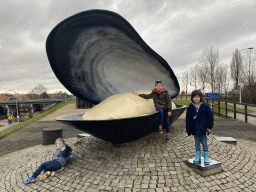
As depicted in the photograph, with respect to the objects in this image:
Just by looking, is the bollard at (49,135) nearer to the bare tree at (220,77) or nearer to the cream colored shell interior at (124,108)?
the cream colored shell interior at (124,108)

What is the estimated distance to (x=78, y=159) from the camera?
16.2ft

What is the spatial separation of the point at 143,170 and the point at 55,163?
7.53 feet

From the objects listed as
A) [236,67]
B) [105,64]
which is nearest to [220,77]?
[236,67]

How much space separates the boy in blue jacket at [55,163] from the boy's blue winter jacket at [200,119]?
11.0 ft

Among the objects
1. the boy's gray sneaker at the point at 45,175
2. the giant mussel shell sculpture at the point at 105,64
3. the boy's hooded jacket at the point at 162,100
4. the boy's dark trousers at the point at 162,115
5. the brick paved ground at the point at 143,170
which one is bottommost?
the boy's gray sneaker at the point at 45,175

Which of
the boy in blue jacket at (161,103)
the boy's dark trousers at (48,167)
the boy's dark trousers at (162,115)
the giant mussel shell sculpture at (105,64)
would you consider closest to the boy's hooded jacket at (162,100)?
the boy in blue jacket at (161,103)

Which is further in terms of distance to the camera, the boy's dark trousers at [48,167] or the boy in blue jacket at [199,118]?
the boy's dark trousers at [48,167]

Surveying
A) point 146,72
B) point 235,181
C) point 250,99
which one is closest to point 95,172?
point 235,181

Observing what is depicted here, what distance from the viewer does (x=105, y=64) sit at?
6.61m

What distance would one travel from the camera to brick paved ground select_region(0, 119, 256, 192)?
351cm

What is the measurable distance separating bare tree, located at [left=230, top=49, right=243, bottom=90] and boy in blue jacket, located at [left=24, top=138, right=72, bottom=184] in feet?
92.3

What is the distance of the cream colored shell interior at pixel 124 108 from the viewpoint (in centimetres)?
466

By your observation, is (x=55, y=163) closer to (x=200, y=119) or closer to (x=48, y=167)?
(x=48, y=167)

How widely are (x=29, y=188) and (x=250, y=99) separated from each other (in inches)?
1050
